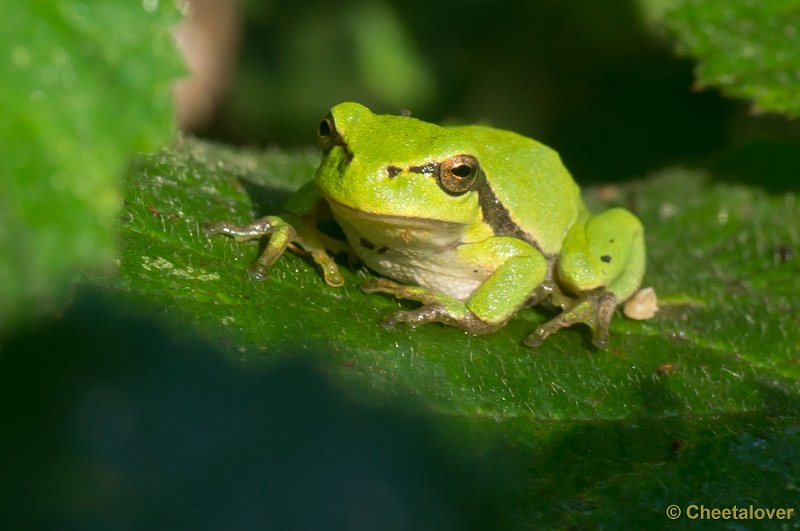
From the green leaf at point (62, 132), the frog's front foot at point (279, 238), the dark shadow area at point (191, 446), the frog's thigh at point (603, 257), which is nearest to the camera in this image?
the green leaf at point (62, 132)

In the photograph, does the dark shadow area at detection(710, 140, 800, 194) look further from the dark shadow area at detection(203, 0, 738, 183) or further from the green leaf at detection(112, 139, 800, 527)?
the green leaf at detection(112, 139, 800, 527)

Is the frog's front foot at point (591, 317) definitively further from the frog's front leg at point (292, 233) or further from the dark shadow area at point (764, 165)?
the dark shadow area at point (764, 165)

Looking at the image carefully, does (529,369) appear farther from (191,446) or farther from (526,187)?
(191,446)

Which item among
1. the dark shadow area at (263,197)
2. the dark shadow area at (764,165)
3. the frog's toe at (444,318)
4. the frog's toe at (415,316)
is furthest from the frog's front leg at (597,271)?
the dark shadow area at (764,165)

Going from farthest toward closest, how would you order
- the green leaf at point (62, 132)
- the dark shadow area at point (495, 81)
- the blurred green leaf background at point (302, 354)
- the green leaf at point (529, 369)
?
1. the dark shadow area at point (495, 81)
2. the green leaf at point (529, 369)
3. the blurred green leaf background at point (302, 354)
4. the green leaf at point (62, 132)

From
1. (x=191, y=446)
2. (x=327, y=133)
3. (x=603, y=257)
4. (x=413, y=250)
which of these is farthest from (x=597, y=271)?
(x=191, y=446)

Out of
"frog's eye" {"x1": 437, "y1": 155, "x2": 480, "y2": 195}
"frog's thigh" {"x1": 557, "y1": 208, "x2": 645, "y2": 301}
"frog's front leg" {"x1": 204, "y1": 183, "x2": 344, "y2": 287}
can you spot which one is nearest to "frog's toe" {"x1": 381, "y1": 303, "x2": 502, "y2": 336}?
"frog's front leg" {"x1": 204, "y1": 183, "x2": 344, "y2": 287}

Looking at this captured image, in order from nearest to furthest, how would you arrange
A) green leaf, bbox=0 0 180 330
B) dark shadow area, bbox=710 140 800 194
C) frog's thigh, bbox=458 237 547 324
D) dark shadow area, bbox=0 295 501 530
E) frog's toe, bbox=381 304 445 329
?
green leaf, bbox=0 0 180 330
dark shadow area, bbox=0 295 501 530
frog's toe, bbox=381 304 445 329
frog's thigh, bbox=458 237 547 324
dark shadow area, bbox=710 140 800 194
